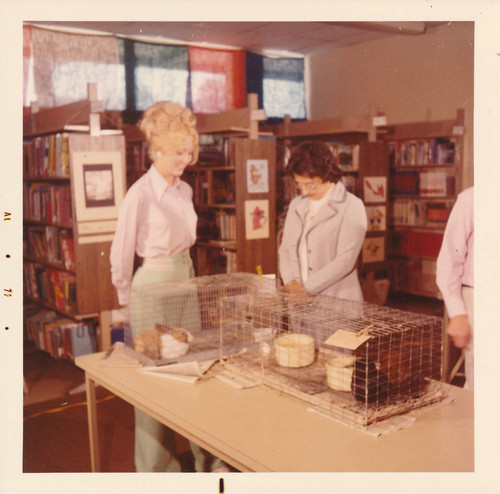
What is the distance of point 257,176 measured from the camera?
13.1ft

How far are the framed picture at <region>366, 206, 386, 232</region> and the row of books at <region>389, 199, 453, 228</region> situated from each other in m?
0.79

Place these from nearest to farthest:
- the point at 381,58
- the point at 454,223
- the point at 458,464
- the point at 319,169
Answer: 1. the point at 458,464
2. the point at 454,223
3. the point at 319,169
4. the point at 381,58

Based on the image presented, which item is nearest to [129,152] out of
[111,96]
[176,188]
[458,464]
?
[176,188]

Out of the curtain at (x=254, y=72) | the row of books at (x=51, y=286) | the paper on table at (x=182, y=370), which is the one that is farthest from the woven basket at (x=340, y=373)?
the curtain at (x=254, y=72)

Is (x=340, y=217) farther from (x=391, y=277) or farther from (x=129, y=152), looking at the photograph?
(x=391, y=277)

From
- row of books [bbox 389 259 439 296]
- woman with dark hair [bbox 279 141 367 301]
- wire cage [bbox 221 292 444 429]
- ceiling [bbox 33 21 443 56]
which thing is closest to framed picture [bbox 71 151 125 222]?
woman with dark hair [bbox 279 141 367 301]

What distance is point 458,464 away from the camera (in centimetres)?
149

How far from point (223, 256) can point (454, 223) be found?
2291 mm

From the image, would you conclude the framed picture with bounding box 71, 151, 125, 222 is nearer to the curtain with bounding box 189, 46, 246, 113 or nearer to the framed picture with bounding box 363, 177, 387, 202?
the framed picture with bounding box 363, 177, 387, 202

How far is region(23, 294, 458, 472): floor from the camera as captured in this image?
277 cm

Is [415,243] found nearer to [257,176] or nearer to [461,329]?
[257,176]

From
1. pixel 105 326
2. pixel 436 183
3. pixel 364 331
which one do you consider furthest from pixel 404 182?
pixel 364 331
